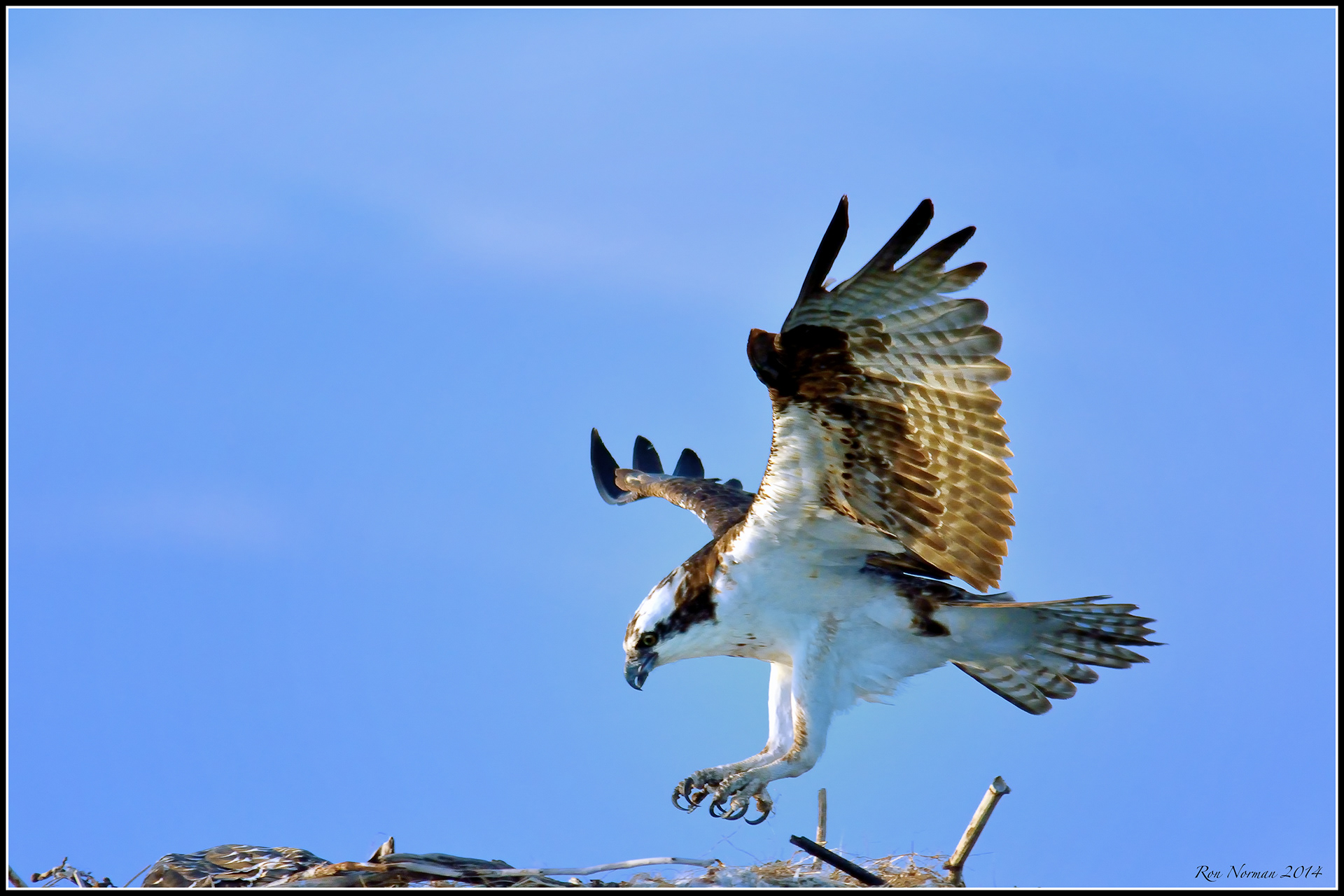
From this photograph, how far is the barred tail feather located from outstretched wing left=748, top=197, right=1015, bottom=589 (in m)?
0.41

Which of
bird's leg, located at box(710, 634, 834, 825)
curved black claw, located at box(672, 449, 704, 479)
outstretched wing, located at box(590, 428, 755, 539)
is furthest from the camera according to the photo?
curved black claw, located at box(672, 449, 704, 479)

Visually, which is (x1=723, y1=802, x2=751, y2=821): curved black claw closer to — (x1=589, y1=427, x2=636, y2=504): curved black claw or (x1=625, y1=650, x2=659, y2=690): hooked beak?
(x1=625, y1=650, x2=659, y2=690): hooked beak

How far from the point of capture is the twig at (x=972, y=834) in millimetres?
5762

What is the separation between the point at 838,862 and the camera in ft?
17.7

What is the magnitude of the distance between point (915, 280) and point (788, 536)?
139 cm

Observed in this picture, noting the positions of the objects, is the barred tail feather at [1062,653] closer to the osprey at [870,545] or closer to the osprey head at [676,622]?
the osprey at [870,545]

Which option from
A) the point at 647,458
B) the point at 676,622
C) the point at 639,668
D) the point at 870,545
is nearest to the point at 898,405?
the point at 870,545

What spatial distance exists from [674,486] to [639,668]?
6.69ft

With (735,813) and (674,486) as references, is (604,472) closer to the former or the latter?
(674,486)

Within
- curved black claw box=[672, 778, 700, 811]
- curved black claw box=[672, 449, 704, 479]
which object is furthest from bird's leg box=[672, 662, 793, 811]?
curved black claw box=[672, 449, 704, 479]

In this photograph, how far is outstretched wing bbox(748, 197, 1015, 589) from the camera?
5.30m

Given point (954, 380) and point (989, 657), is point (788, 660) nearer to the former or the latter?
point (989, 657)

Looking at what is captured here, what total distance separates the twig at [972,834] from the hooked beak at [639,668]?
169 centimetres

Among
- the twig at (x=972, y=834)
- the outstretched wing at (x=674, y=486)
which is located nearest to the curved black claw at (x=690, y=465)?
the outstretched wing at (x=674, y=486)
